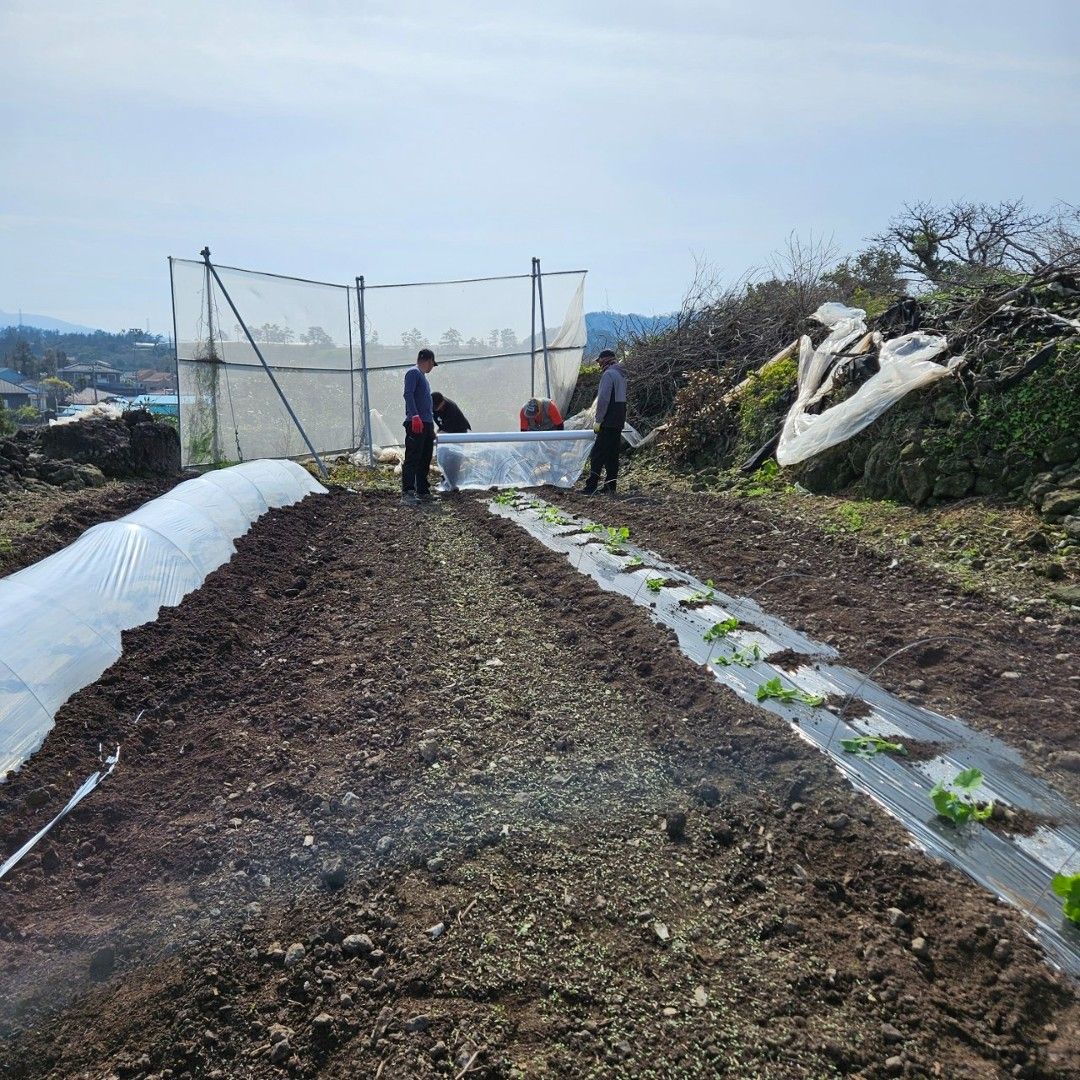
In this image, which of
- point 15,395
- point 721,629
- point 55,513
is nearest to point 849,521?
point 721,629

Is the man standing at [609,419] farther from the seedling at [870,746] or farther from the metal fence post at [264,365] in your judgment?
the seedling at [870,746]

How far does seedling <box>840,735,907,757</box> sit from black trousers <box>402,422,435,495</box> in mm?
7152

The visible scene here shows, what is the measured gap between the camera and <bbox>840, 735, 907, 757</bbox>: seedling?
3047mm

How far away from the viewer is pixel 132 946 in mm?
2275

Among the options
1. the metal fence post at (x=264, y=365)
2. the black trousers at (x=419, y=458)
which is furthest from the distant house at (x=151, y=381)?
the black trousers at (x=419, y=458)

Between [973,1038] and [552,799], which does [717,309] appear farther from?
[973,1038]

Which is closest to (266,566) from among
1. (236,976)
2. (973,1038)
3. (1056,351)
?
(236,976)

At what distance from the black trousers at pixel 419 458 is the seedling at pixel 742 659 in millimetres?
6164

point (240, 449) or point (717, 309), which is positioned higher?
point (717, 309)

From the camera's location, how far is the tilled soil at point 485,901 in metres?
1.94

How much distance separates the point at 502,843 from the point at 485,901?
10.6 inches

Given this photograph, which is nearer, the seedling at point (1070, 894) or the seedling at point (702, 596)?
the seedling at point (1070, 894)

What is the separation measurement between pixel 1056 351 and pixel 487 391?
863 cm

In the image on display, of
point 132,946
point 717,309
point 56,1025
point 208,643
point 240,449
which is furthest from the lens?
point 717,309
